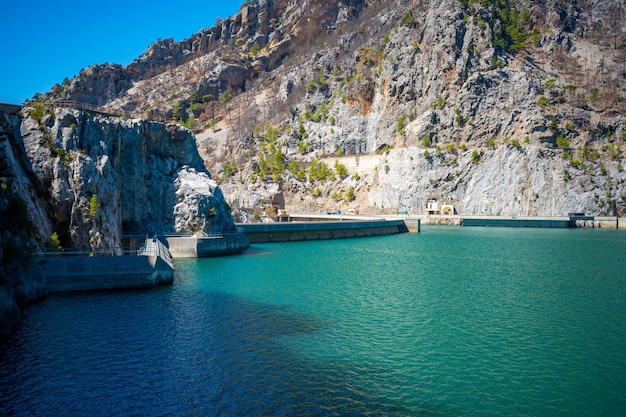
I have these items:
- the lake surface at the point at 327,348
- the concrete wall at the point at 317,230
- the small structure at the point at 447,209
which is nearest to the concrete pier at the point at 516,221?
the small structure at the point at 447,209

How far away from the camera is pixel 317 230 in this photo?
234 ft

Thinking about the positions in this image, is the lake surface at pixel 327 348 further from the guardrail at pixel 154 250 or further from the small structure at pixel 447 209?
the small structure at pixel 447 209

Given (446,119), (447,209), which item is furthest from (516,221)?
(446,119)

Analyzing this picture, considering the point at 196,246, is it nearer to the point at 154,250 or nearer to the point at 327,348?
the point at 154,250

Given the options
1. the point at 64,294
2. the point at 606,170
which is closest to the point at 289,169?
the point at 606,170

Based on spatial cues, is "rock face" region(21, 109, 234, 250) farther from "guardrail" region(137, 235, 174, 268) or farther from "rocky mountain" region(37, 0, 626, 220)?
"rocky mountain" region(37, 0, 626, 220)

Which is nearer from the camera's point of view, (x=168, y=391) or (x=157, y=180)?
(x=168, y=391)

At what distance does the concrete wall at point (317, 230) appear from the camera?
6525 centimetres

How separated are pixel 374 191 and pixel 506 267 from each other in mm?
66358

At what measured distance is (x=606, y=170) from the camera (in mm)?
88375

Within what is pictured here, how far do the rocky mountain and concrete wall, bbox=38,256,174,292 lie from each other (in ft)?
150

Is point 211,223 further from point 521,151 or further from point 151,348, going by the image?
point 521,151

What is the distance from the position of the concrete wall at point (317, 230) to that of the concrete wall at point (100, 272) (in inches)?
1280

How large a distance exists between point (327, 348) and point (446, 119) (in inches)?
3658
